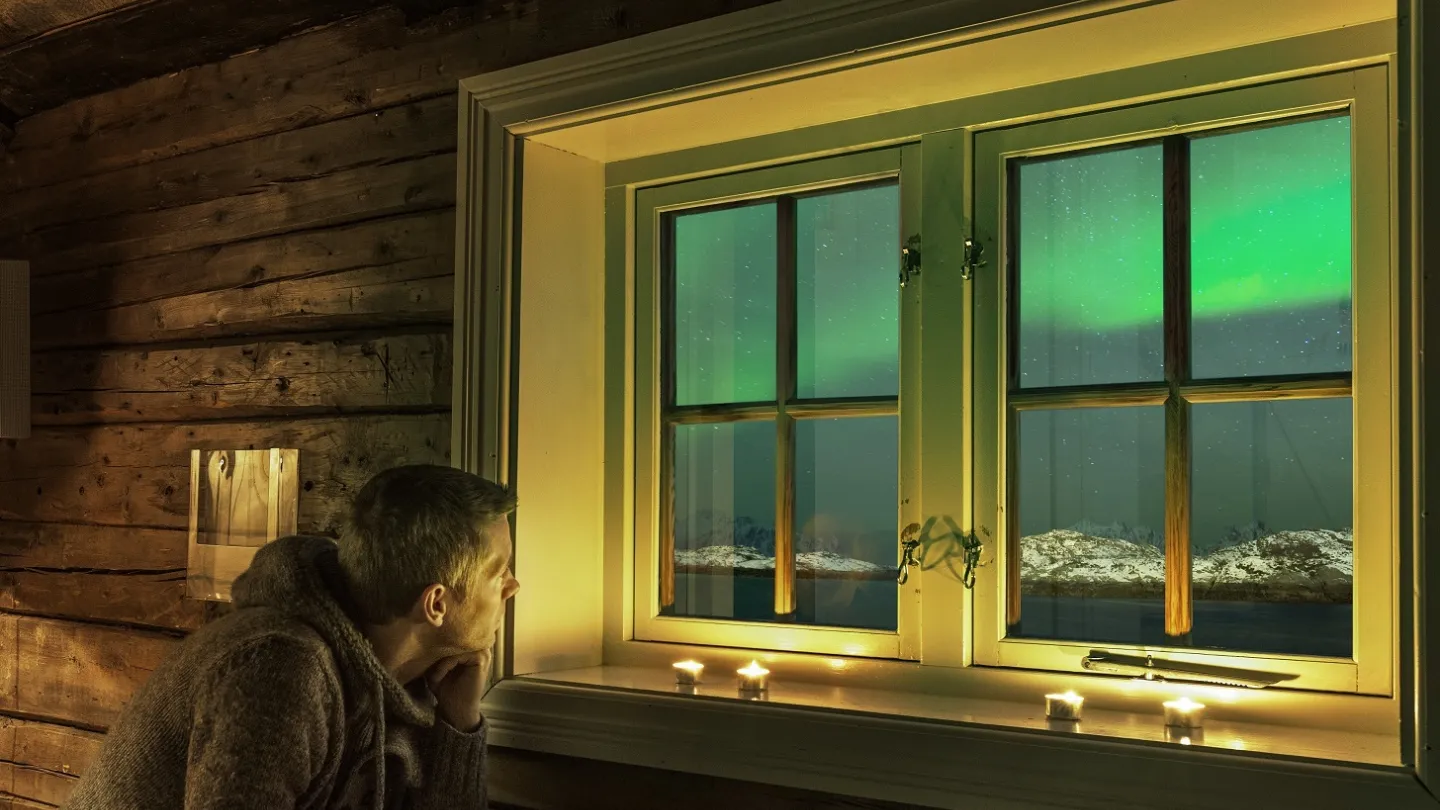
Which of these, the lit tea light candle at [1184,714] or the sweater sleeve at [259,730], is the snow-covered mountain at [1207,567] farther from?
the sweater sleeve at [259,730]

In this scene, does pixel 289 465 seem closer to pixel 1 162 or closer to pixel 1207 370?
pixel 1 162

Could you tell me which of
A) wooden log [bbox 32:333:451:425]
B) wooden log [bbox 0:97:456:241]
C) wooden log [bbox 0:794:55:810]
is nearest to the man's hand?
wooden log [bbox 32:333:451:425]

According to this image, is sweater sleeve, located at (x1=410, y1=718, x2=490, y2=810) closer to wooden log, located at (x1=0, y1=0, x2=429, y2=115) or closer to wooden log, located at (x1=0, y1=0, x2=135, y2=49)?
wooden log, located at (x1=0, y1=0, x2=429, y2=115)

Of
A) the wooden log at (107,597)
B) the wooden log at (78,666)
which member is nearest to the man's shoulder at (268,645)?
the wooden log at (107,597)

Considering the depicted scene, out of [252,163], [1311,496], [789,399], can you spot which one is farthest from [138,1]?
[1311,496]

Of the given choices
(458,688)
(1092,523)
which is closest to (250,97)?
(458,688)

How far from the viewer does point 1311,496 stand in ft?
6.24

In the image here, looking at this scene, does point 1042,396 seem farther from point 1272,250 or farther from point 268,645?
point 268,645

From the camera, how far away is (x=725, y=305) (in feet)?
8.29

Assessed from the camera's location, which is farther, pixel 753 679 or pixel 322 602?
pixel 753 679

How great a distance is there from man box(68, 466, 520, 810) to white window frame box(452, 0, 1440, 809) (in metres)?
0.25

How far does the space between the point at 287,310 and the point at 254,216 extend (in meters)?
0.25

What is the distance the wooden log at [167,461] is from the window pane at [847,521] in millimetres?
700

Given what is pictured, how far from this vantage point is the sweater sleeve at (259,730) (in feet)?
5.62
